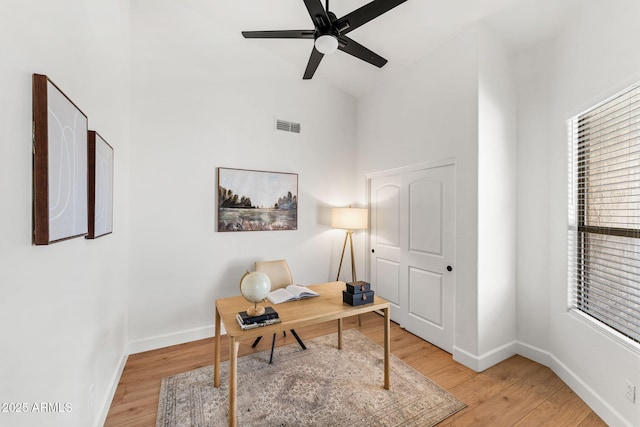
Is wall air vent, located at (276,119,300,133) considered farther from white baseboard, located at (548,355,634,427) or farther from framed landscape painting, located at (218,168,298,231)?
white baseboard, located at (548,355,634,427)

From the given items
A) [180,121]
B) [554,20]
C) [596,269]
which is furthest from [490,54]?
[180,121]

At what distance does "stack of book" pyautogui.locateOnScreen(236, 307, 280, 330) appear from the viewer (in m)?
1.65

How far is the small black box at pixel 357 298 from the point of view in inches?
79.9

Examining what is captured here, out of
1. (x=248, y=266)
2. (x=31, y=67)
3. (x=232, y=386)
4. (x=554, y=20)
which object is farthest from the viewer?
(x=248, y=266)

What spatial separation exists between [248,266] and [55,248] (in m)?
2.17

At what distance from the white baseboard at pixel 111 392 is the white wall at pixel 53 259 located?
0.01m

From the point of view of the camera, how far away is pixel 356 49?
2307mm

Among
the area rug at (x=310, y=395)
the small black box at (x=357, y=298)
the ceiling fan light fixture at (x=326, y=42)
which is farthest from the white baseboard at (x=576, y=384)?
the ceiling fan light fixture at (x=326, y=42)

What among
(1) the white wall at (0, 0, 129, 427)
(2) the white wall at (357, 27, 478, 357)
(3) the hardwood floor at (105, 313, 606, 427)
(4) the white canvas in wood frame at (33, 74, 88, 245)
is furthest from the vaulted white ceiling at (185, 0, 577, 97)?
A: (3) the hardwood floor at (105, 313, 606, 427)

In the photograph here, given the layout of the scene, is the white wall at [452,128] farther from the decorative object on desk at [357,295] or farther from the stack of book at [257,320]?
the stack of book at [257,320]

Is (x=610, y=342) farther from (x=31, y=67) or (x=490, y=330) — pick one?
(x=31, y=67)

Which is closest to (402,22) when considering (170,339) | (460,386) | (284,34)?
(284,34)

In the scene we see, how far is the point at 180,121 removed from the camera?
285cm

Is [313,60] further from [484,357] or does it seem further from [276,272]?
[484,357]
